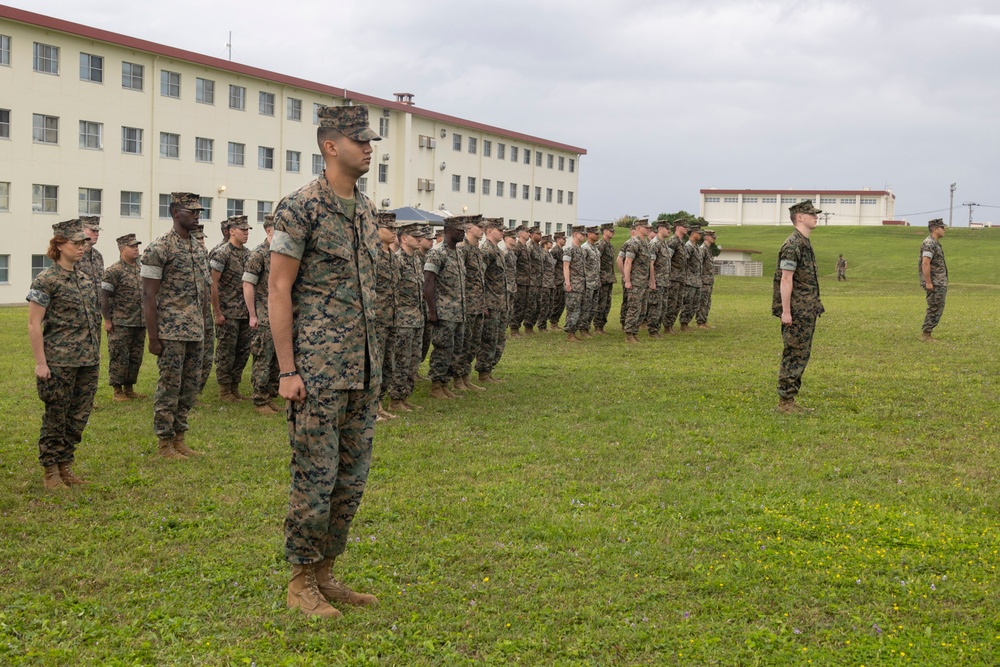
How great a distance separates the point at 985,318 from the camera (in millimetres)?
22516

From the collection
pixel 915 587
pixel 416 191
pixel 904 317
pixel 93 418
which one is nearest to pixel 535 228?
pixel 904 317

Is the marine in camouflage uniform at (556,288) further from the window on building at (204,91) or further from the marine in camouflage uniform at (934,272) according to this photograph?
the window on building at (204,91)

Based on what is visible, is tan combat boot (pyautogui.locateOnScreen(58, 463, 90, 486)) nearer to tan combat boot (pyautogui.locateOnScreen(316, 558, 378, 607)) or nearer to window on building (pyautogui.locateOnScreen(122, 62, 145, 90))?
tan combat boot (pyautogui.locateOnScreen(316, 558, 378, 607))

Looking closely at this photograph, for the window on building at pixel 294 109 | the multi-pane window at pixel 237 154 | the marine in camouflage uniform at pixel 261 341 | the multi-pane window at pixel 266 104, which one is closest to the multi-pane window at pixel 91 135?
the multi-pane window at pixel 237 154

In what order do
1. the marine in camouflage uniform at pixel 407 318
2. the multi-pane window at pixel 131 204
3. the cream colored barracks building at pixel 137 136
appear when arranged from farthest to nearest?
the multi-pane window at pixel 131 204 → the cream colored barracks building at pixel 137 136 → the marine in camouflage uniform at pixel 407 318

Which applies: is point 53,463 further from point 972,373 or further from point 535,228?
point 535,228

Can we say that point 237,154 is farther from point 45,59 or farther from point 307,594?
point 307,594

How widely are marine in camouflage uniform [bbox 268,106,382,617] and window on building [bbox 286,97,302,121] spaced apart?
41.5m

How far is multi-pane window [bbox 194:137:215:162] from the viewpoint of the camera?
40.0 meters

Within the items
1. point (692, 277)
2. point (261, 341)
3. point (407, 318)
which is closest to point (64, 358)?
point (261, 341)

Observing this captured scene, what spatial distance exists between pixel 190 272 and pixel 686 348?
11.3 m

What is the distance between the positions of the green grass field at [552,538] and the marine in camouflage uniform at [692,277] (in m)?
8.88

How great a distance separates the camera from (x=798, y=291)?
34.0 ft

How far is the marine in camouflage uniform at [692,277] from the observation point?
20.6 metres
